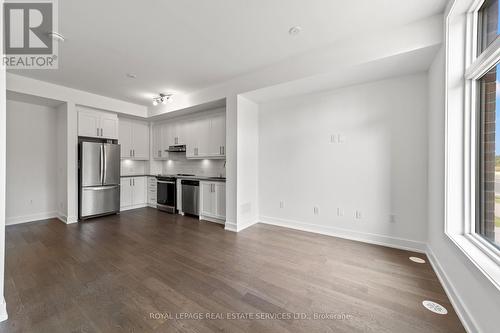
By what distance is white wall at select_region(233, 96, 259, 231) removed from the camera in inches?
152

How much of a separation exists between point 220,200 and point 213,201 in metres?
0.19

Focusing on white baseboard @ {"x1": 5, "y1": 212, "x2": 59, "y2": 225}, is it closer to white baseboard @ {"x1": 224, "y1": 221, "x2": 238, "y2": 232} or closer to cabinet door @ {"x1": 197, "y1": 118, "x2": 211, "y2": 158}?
cabinet door @ {"x1": 197, "y1": 118, "x2": 211, "y2": 158}

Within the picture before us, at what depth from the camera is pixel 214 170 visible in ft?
17.3

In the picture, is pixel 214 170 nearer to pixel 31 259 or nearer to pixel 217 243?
pixel 217 243

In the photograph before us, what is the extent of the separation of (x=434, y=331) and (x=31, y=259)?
4.29m

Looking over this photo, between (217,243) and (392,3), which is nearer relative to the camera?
(392,3)

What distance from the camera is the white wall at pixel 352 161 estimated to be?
2.91 meters

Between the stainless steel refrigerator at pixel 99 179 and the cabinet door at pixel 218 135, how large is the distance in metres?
2.36

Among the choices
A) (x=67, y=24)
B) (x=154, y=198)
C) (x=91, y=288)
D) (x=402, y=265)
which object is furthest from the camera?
(x=154, y=198)

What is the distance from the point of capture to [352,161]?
3.35 meters

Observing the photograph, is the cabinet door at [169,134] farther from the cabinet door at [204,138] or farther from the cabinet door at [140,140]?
the cabinet door at [204,138]

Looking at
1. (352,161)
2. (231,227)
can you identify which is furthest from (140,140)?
(352,161)

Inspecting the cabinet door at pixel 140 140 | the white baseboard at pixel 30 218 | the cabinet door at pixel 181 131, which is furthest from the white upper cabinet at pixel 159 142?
the white baseboard at pixel 30 218

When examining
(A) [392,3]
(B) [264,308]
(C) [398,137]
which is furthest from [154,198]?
(A) [392,3]
